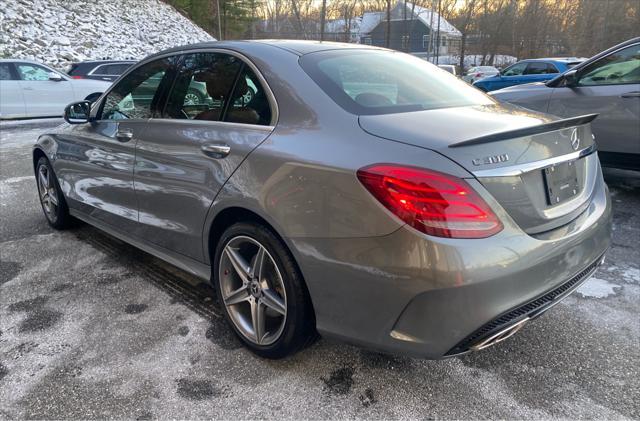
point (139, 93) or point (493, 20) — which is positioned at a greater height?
point (493, 20)

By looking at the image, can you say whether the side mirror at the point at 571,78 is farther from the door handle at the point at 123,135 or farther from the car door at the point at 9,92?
the car door at the point at 9,92

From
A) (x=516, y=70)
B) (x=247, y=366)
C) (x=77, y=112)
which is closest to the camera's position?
(x=247, y=366)

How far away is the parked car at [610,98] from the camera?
485 cm

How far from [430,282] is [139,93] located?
8.32 ft

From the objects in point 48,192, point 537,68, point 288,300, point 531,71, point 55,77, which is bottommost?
point 48,192

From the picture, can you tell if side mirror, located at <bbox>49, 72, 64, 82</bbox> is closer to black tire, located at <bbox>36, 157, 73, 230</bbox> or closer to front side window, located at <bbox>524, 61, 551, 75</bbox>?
black tire, located at <bbox>36, 157, 73, 230</bbox>

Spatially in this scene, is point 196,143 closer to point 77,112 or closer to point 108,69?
point 77,112

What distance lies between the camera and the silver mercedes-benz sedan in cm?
177

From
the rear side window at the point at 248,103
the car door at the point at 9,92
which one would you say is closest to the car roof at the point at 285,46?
the rear side window at the point at 248,103

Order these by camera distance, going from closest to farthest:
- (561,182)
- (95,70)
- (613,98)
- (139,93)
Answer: (561,182) → (139,93) → (613,98) → (95,70)

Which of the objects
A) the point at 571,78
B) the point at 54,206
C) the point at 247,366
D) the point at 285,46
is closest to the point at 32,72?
the point at 54,206

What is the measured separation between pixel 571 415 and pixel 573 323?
867 mm

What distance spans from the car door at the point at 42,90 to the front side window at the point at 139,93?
1038 cm

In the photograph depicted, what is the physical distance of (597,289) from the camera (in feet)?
10.6
